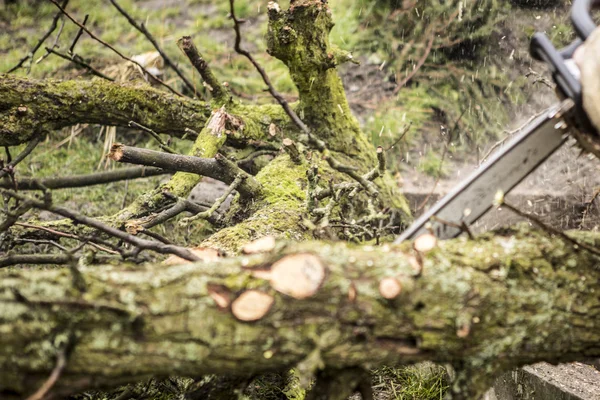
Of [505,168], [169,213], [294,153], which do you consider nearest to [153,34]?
[294,153]

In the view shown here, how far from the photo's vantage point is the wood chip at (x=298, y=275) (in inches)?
45.1

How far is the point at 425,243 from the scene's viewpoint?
1267 mm

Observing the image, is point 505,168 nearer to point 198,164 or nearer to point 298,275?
point 298,275

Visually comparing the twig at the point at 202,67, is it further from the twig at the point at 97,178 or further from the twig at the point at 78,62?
the twig at the point at 97,178

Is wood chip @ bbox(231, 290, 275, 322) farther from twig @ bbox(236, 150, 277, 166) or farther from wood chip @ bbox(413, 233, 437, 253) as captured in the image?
twig @ bbox(236, 150, 277, 166)

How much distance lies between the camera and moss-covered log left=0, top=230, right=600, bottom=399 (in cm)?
107

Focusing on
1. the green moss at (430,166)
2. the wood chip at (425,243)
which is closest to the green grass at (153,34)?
the green moss at (430,166)

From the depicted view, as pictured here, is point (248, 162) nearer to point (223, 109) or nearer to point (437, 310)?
point (223, 109)

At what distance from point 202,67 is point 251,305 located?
6.16 ft

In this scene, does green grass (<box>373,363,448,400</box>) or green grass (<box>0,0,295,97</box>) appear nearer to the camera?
green grass (<box>373,363,448,400</box>)

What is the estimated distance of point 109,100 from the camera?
2686 mm

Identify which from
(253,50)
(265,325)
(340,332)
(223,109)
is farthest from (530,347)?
(253,50)

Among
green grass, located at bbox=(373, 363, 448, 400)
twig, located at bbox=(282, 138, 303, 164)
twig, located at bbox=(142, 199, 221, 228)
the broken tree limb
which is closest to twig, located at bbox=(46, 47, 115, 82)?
the broken tree limb

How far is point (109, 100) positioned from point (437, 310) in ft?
6.86
